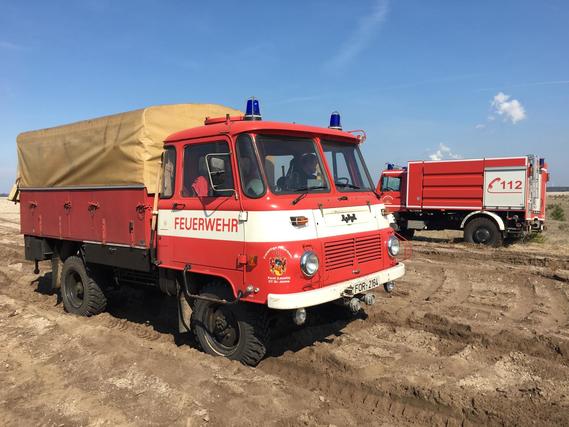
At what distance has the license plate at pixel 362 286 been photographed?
4.91 metres

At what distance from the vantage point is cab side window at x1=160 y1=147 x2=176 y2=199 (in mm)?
5664

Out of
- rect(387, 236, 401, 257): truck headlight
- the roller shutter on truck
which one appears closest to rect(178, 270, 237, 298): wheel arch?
rect(387, 236, 401, 257): truck headlight

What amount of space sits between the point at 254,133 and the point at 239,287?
163cm

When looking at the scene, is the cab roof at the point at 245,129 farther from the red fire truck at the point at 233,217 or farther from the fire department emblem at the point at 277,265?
the fire department emblem at the point at 277,265

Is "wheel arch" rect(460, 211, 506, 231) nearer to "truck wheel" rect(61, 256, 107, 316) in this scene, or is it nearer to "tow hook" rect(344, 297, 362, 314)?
"tow hook" rect(344, 297, 362, 314)

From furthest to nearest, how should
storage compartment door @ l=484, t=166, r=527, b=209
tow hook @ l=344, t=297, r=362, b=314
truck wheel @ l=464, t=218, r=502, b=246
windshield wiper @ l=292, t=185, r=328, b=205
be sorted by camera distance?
truck wheel @ l=464, t=218, r=502, b=246 → storage compartment door @ l=484, t=166, r=527, b=209 → tow hook @ l=344, t=297, r=362, b=314 → windshield wiper @ l=292, t=185, r=328, b=205

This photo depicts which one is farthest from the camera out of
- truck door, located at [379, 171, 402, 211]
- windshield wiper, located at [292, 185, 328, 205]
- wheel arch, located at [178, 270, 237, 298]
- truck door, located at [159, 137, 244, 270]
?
truck door, located at [379, 171, 402, 211]

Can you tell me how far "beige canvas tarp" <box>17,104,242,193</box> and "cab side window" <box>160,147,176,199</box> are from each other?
22cm

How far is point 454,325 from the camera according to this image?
6.24 metres

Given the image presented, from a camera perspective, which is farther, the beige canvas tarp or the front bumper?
the beige canvas tarp

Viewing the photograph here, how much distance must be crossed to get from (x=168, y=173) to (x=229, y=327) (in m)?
2.04

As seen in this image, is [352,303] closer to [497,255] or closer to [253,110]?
[253,110]

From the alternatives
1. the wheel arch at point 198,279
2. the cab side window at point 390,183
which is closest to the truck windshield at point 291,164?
the wheel arch at point 198,279

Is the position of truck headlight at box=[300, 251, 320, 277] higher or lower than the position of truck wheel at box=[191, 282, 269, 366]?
higher
